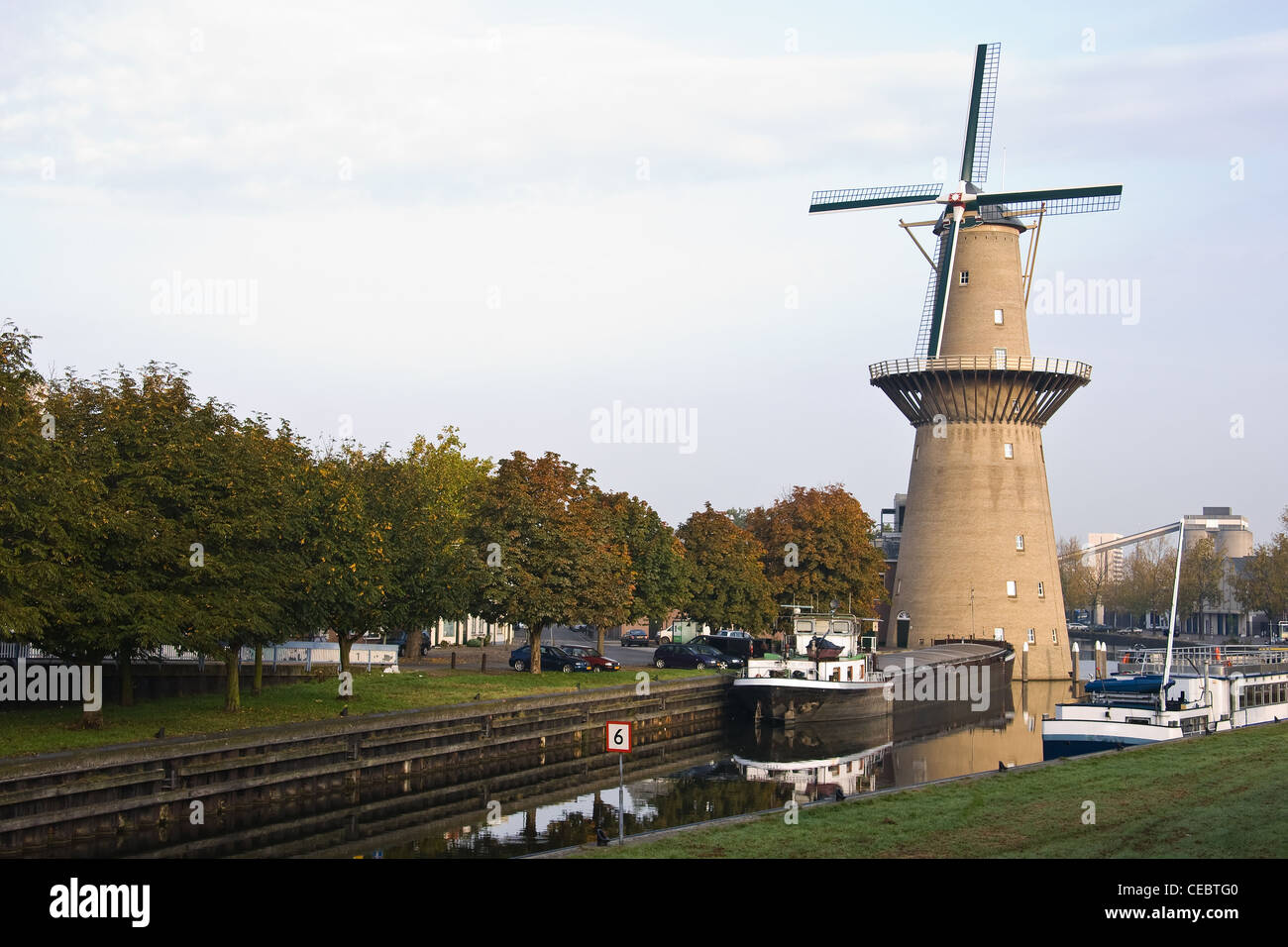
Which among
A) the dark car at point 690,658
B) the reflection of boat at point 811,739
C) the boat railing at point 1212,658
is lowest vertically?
the reflection of boat at point 811,739

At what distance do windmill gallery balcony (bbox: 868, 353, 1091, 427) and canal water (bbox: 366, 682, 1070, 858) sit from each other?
20903 millimetres

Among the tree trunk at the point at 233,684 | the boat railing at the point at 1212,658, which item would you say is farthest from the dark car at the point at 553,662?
the boat railing at the point at 1212,658

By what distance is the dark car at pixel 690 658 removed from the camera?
7081 centimetres

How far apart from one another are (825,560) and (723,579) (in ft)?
37.2

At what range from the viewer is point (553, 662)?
61344 mm

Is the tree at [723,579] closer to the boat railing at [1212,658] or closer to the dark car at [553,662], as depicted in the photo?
the dark car at [553,662]

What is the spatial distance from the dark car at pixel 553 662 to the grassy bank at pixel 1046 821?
3253cm

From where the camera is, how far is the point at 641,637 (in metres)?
104

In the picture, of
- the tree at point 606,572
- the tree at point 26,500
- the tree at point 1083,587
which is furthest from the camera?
the tree at point 1083,587

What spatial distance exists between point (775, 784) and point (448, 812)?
478 inches

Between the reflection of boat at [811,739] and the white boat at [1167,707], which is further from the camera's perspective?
the reflection of boat at [811,739]

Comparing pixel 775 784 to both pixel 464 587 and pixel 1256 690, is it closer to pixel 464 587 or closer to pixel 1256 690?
pixel 464 587

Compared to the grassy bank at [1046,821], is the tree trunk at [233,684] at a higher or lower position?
higher
